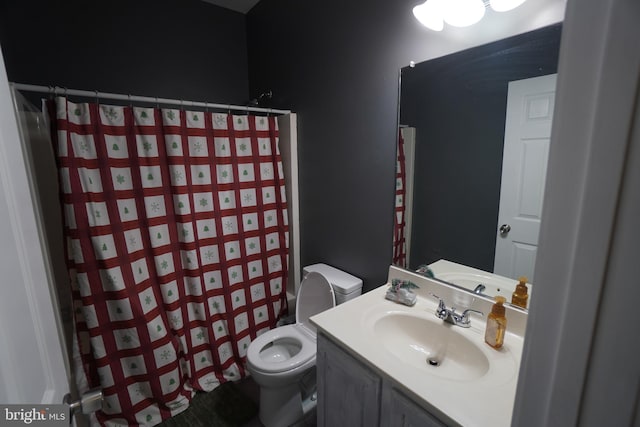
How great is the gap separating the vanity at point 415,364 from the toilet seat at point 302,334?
33 centimetres

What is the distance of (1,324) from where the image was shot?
15.5 inches

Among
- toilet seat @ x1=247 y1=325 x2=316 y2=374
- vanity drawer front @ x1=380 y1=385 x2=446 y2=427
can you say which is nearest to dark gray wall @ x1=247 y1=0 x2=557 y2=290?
toilet seat @ x1=247 y1=325 x2=316 y2=374

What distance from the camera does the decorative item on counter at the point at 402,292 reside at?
1.27 m

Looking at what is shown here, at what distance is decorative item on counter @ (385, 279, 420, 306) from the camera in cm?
127

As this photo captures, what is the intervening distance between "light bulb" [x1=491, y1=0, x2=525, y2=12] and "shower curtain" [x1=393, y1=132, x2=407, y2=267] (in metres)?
0.57

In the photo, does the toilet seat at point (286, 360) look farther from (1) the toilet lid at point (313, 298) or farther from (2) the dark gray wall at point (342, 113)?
(2) the dark gray wall at point (342, 113)

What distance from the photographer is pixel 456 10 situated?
103 centimetres

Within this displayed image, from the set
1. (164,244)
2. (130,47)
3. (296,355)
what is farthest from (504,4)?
(130,47)

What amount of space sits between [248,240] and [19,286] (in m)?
1.48

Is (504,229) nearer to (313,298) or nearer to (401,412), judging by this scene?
(401,412)

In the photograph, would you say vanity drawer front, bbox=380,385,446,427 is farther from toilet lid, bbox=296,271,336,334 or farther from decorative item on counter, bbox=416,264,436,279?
toilet lid, bbox=296,271,336,334

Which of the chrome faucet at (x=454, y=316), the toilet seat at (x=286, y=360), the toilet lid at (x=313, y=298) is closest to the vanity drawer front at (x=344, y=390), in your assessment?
the toilet seat at (x=286, y=360)

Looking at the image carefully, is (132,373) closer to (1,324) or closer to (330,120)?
(1,324)

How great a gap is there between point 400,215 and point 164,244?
1364mm
